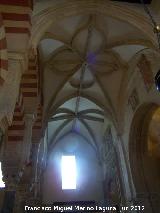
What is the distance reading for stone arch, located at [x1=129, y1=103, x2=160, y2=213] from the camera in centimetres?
894

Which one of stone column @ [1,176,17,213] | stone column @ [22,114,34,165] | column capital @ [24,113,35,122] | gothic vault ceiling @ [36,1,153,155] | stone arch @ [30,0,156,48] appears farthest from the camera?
gothic vault ceiling @ [36,1,153,155]

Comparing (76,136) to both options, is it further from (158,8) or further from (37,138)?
(158,8)

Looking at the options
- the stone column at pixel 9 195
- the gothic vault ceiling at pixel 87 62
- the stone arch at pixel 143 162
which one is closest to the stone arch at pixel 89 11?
the gothic vault ceiling at pixel 87 62

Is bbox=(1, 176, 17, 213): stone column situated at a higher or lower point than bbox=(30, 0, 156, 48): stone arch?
lower

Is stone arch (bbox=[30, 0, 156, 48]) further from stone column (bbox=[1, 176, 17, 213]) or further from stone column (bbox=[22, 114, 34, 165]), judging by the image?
stone column (bbox=[1, 176, 17, 213])

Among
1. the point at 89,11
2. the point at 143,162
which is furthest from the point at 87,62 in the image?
the point at 143,162

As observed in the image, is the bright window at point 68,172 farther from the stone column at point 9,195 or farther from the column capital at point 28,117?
the stone column at point 9,195

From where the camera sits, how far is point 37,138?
9352 mm

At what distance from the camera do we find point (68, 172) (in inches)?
567

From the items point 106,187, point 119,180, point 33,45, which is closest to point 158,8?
point 33,45

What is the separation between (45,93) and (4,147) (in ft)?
12.3

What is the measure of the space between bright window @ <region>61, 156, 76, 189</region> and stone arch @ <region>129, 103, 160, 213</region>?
536 centimetres

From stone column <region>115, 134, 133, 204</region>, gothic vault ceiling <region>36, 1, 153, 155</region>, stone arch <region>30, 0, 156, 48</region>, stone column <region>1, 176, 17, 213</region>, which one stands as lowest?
stone column <region>1, 176, 17, 213</region>

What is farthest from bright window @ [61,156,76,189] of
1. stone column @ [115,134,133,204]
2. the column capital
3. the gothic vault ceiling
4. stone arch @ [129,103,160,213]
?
the column capital
